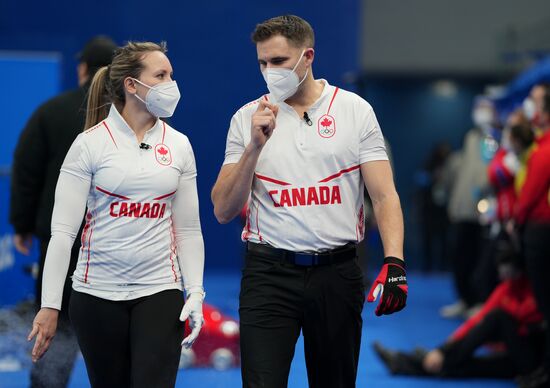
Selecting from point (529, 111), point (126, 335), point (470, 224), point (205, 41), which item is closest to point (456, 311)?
point (470, 224)

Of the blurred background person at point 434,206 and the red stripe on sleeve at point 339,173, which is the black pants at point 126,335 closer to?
the red stripe on sleeve at point 339,173

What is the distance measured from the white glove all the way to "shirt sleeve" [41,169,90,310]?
0.48 meters

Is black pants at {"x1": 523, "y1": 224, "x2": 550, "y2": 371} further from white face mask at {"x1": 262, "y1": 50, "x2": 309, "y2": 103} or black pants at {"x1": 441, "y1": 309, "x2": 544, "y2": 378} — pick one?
white face mask at {"x1": 262, "y1": 50, "x2": 309, "y2": 103}

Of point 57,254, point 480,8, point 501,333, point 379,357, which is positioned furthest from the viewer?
point 480,8

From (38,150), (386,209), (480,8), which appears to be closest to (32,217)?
(38,150)

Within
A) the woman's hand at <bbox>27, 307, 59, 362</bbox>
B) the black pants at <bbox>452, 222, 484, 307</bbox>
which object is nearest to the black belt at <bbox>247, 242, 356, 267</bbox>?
the woman's hand at <bbox>27, 307, 59, 362</bbox>

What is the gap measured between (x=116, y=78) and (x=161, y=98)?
22cm

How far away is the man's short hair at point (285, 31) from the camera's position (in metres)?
3.73

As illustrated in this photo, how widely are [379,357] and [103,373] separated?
13.8ft

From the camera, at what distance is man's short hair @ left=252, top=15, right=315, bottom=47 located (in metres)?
3.73

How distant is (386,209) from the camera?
379 centimetres

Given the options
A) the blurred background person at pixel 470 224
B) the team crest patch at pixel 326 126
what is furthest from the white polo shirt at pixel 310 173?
the blurred background person at pixel 470 224

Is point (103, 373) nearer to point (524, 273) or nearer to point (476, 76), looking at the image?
point (524, 273)

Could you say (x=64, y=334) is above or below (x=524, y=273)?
above
